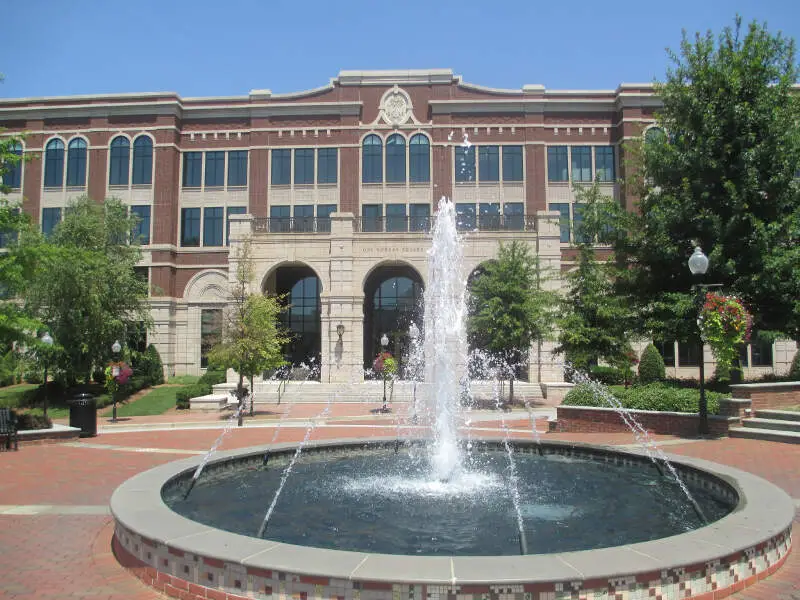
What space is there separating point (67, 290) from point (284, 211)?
47.2ft

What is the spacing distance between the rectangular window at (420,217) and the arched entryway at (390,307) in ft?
10.4

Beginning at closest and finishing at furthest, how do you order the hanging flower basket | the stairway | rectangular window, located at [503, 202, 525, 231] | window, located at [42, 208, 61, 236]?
the stairway, the hanging flower basket, rectangular window, located at [503, 202, 525, 231], window, located at [42, 208, 61, 236]

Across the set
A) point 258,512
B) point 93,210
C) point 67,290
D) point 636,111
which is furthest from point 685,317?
point 93,210

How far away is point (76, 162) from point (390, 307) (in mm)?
22400

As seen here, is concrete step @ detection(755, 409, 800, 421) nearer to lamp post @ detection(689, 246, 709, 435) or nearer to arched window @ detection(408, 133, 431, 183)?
lamp post @ detection(689, 246, 709, 435)

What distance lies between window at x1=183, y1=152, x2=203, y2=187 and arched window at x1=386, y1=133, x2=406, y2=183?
12210mm

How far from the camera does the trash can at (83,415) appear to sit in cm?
1625

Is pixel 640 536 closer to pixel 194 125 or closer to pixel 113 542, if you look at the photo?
pixel 113 542

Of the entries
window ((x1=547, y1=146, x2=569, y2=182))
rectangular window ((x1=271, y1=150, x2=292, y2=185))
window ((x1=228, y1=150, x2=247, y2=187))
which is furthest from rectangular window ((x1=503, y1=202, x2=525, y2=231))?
window ((x1=228, y1=150, x2=247, y2=187))

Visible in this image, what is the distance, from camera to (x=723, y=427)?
14.4 m

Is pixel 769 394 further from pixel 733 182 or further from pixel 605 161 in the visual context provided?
pixel 605 161

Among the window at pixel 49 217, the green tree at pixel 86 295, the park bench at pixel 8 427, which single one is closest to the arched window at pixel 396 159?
the green tree at pixel 86 295

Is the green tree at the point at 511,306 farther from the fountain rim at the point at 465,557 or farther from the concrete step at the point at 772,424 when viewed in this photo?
the fountain rim at the point at 465,557

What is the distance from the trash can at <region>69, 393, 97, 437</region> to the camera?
1625 cm
